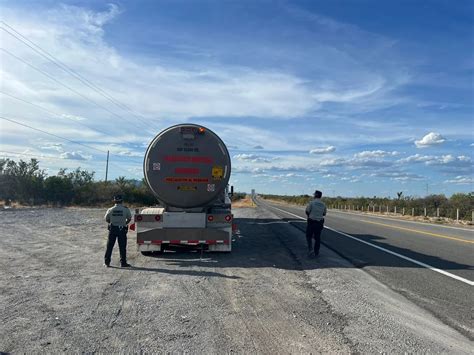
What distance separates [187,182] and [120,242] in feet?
8.31

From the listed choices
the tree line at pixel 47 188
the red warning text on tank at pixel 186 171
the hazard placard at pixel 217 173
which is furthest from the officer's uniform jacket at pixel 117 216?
the tree line at pixel 47 188

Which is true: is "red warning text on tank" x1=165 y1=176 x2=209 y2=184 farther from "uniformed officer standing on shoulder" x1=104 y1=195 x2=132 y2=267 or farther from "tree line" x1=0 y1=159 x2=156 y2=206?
"tree line" x1=0 y1=159 x2=156 y2=206

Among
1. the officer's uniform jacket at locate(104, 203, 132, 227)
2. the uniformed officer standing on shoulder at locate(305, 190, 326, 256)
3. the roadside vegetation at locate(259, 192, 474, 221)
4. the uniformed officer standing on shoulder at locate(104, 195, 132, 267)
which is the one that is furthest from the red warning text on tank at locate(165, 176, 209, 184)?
the roadside vegetation at locate(259, 192, 474, 221)

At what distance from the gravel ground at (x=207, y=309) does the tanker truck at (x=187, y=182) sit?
1057mm

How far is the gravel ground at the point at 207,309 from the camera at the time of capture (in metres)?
5.06

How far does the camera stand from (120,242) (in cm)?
1034

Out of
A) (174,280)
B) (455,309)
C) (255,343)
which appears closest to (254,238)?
(174,280)

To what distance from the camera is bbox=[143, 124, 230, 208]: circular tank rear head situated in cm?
1196

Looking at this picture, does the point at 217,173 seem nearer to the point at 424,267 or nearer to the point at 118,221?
the point at 118,221

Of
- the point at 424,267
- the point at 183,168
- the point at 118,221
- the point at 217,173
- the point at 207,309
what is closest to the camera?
the point at 207,309

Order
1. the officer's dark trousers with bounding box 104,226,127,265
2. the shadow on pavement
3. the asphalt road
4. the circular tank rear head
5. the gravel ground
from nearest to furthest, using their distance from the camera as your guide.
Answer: the gravel ground, the asphalt road, the officer's dark trousers with bounding box 104,226,127,265, the shadow on pavement, the circular tank rear head

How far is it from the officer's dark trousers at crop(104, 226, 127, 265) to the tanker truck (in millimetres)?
1116

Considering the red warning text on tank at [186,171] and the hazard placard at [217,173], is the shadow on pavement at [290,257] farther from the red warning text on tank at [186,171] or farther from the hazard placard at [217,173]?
the red warning text on tank at [186,171]

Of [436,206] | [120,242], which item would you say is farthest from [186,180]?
[436,206]
